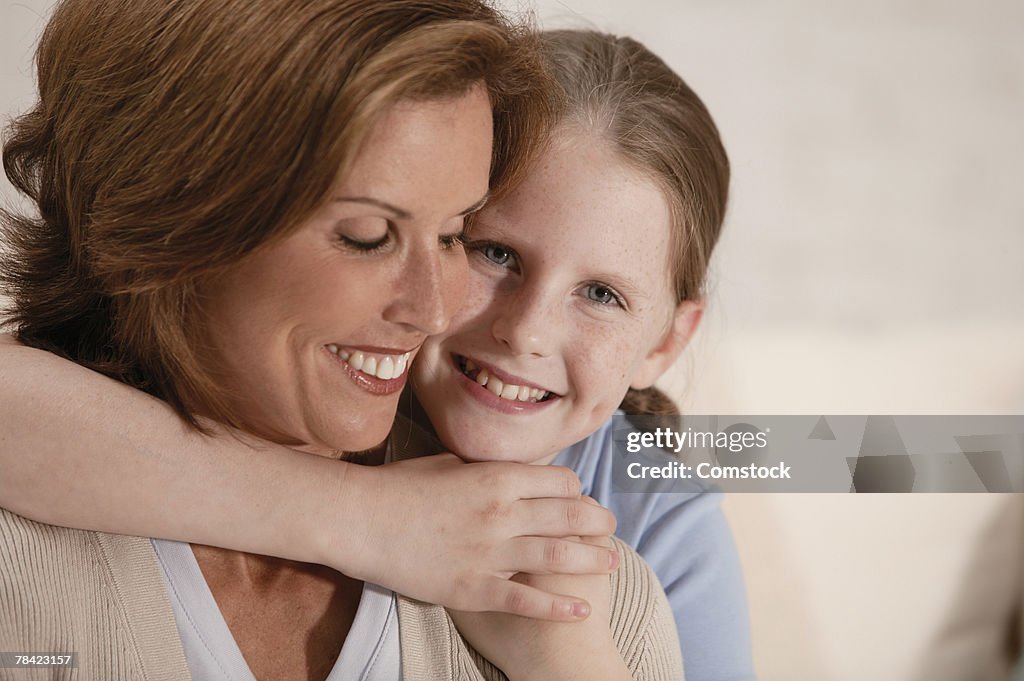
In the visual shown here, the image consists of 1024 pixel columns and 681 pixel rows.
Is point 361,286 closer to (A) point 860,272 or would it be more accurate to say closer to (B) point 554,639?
(B) point 554,639

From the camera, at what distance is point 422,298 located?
88cm

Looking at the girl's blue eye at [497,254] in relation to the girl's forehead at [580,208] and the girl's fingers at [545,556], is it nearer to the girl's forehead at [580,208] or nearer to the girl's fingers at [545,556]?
the girl's forehead at [580,208]

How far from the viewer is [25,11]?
1.44m

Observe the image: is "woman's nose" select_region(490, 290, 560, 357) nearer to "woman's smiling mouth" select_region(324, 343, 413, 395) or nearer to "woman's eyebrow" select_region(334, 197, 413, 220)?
"woman's smiling mouth" select_region(324, 343, 413, 395)

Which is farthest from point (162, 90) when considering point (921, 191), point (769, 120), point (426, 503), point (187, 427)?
point (921, 191)

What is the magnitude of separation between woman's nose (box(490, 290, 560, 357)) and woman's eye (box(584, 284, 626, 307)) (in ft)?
0.21

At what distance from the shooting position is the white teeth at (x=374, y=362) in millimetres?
933

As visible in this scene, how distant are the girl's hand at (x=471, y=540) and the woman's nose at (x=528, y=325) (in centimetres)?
13

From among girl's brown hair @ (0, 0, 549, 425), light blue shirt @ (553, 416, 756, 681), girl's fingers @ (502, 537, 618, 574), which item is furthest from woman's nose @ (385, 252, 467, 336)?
light blue shirt @ (553, 416, 756, 681)

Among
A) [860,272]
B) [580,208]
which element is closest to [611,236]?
[580,208]

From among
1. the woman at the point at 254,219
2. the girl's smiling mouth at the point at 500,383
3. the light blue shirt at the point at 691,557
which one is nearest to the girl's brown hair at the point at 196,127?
the woman at the point at 254,219

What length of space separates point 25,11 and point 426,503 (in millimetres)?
988

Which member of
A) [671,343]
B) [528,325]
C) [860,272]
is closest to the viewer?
[528,325]

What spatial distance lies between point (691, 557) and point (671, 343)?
30 cm
